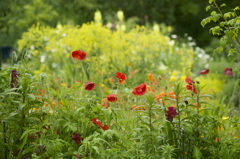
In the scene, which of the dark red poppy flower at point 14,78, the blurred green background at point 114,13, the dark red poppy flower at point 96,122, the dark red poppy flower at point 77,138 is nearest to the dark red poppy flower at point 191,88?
the dark red poppy flower at point 96,122

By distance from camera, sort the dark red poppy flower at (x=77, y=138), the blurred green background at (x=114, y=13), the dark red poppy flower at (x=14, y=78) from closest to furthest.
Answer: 1. the dark red poppy flower at (x=77, y=138)
2. the dark red poppy flower at (x=14, y=78)
3. the blurred green background at (x=114, y=13)

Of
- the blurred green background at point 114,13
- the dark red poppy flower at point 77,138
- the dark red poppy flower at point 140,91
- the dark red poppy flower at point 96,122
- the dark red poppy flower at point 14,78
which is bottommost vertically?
the dark red poppy flower at point 77,138

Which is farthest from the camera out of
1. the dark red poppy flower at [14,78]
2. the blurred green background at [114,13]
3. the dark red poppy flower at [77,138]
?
the blurred green background at [114,13]

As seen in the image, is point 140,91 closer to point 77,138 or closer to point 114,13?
Answer: point 77,138

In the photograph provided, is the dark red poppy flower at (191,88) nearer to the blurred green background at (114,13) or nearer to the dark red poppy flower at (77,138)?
the dark red poppy flower at (77,138)

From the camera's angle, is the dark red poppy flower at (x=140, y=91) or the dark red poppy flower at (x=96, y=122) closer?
the dark red poppy flower at (x=96, y=122)

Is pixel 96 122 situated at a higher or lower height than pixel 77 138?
higher

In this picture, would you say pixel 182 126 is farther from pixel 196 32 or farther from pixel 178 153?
pixel 196 32

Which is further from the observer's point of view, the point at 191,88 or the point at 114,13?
the point at 114,13

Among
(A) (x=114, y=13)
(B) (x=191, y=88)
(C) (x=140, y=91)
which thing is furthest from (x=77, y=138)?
(A) (x=114, y=13)

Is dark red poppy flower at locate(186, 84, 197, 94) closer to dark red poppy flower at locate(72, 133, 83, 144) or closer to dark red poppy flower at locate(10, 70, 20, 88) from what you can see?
dark red poppy flower at locate(72, 133, 83, 144)

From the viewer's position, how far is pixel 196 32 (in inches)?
494

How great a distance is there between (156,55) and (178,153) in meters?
4.03

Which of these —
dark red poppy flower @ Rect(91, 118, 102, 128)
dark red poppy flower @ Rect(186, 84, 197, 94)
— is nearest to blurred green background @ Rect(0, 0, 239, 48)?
dark red poppy flower @ Rect(186, 84, 197, 94)
